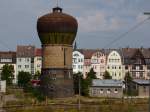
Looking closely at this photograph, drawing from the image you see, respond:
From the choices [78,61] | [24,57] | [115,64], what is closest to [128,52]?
[115,64]

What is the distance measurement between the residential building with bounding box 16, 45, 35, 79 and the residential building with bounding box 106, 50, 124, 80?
18.7m

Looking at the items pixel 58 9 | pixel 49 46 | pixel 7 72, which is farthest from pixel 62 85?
pixel 7 72

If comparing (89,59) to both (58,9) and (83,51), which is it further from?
(58,9)

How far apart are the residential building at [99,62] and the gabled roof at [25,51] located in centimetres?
1527

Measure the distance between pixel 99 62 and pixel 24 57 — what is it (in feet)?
60.0

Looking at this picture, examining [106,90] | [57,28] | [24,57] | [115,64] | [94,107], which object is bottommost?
[94,107]

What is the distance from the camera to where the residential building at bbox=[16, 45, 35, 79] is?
114688 millimetres

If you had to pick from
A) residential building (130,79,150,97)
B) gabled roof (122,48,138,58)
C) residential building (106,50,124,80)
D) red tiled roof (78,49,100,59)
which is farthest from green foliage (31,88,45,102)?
gabled roof (122,48,138,58)

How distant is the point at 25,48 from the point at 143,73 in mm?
28977

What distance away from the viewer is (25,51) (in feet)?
377

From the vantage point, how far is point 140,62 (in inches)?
4281

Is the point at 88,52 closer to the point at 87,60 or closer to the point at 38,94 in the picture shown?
the point at 87,60

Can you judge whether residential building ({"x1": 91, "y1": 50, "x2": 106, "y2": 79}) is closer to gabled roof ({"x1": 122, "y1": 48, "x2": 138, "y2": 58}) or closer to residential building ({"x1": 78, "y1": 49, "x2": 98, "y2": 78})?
residential building ({"x1": 78, "y1": 49, "x2": 98, "y2": 78})

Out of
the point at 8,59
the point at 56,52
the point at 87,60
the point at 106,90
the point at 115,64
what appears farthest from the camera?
the point at 8,59
